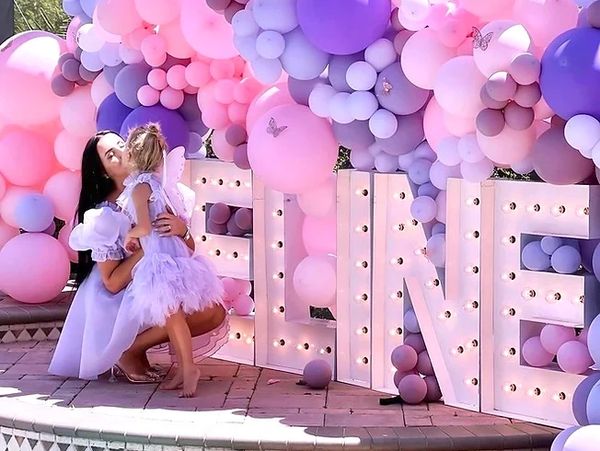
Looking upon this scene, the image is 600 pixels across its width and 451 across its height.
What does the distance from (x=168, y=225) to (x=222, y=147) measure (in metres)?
0.81

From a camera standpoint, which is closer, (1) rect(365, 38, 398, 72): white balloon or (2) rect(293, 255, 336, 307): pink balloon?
(1) rect(365, 38, 398, 72): white balloon

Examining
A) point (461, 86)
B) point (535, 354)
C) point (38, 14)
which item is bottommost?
point (535, 354)

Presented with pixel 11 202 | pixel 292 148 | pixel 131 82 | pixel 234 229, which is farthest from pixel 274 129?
pixel 11 202

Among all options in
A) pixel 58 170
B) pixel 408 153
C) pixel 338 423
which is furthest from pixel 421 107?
pixel 58 170

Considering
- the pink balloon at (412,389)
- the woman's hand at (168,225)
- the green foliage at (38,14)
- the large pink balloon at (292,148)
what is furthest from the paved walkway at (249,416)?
the green foliage at (38,14)

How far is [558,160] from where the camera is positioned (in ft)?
16.2

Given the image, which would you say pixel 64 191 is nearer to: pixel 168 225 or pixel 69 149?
pixel 69 149

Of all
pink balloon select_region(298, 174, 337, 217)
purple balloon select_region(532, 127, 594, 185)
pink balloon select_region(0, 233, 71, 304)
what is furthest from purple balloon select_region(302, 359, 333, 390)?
pink balloon select_region(0, 233, 71, 304)

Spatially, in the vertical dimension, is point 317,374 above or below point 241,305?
below

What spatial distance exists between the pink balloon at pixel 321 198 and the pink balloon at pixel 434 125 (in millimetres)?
727

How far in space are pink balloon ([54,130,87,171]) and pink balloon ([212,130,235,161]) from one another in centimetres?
117

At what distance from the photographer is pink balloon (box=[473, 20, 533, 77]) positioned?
16.2 feet

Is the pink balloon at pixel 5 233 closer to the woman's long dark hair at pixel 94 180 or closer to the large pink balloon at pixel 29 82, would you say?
the large pink balloon at pixel 29 82

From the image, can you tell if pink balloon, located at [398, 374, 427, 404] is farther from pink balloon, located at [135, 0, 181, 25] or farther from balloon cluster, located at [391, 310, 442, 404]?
pink balloon, located at [135, 0, 181, 25]
